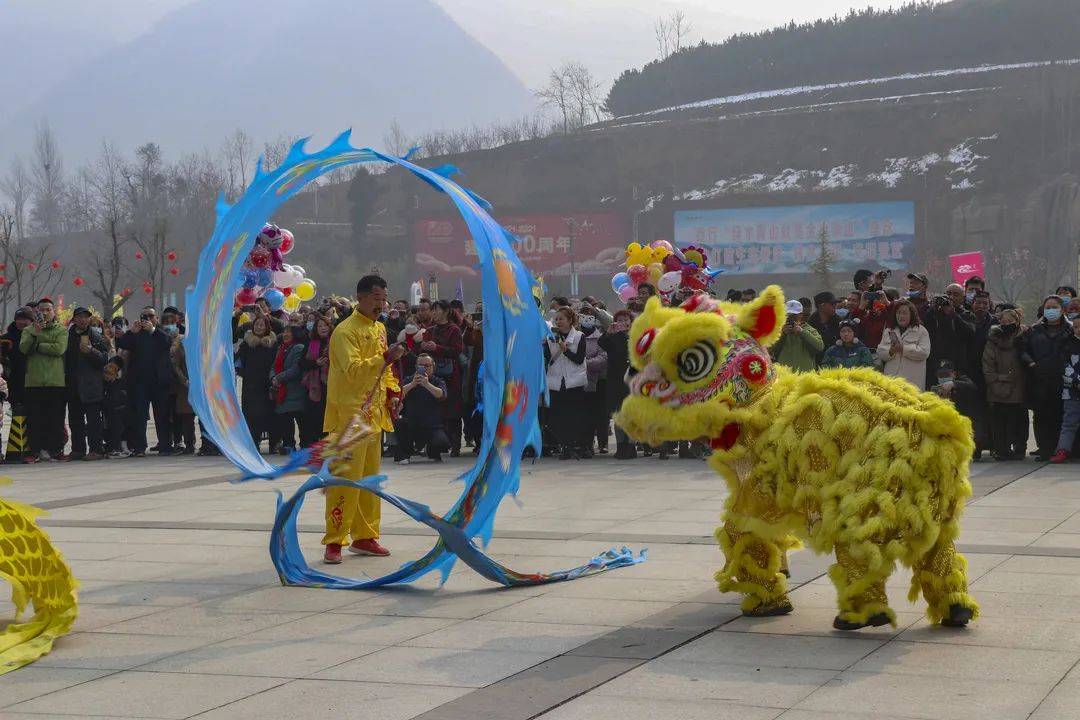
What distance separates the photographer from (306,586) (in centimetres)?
773

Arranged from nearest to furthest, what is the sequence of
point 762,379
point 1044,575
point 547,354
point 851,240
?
point 762,379, point 1044,575, point 547,354, point 851,240

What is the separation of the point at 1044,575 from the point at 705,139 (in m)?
62.0

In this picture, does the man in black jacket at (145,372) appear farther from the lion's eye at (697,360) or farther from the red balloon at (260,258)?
the lion's eye at (697,360)

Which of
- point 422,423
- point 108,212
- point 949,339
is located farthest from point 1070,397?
point 108,212

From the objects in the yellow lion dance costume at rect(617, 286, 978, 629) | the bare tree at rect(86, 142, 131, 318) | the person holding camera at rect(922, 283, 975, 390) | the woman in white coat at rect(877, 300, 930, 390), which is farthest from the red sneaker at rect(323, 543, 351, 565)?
the bare tree at rect(86, 142, 131, 318)

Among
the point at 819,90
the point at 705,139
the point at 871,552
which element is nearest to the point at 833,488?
the point at 871,552

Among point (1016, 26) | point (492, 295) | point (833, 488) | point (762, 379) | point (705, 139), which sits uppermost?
point (1016, 26)

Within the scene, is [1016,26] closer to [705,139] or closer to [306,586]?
[705,139]

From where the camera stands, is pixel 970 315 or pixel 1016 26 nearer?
pixel 970 315

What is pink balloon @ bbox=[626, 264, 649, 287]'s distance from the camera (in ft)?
52.4

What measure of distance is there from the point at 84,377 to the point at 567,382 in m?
5.51

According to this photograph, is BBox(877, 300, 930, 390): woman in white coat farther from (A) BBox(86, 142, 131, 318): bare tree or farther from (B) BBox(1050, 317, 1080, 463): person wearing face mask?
(A) BBox(86, 142, 131, 318): bare tree

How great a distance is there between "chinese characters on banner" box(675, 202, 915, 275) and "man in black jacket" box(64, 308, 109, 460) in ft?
122

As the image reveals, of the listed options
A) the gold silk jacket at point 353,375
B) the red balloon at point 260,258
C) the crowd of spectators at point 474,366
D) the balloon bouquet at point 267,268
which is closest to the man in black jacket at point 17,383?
the crowd of spectators at point 474,366
